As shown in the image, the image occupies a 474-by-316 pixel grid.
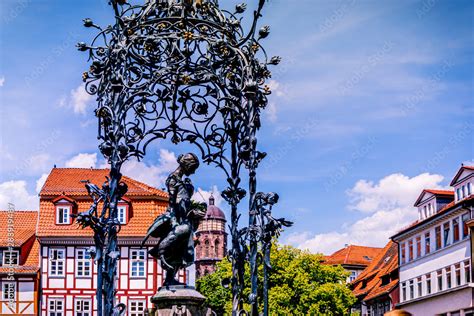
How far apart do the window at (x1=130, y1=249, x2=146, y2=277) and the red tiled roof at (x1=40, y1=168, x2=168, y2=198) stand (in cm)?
396

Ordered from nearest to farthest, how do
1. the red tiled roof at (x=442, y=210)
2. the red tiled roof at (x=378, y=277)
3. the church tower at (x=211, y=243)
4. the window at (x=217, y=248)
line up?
the red tiled roof at (x=442, y=210)
the red tiled roof at (x=378, y=277)
the church tower at (x=211, y=243)
the window at (x=217, y=248)

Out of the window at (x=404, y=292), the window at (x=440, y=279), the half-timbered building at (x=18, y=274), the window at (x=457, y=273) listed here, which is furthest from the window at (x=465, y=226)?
the half-timbered building at (x=18, y=274)

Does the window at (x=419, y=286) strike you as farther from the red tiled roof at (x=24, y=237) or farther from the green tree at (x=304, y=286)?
the red tiled roof at (x=24, y=237)

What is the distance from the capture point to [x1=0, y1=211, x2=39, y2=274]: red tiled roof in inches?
2357

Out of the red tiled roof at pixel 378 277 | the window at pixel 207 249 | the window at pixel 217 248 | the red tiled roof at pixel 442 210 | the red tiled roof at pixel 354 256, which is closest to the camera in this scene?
the red tiled roof at pixel 442 210

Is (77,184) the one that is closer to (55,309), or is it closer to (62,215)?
(62,215)

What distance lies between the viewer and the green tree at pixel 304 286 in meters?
59.0

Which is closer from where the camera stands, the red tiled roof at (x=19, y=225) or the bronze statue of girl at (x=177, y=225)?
the bronze statue of girl at (x=177, y=225)

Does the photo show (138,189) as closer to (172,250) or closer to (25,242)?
(25,242)

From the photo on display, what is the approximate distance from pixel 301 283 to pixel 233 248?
150 ft

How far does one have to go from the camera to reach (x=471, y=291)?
50.9m

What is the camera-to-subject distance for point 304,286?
60.0 metres

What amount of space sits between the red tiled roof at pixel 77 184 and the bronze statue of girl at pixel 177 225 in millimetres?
45891

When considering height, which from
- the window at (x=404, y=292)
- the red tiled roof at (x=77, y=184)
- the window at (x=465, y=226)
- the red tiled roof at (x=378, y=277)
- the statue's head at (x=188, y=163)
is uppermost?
the red tiled roof at (x=77, y=184)
